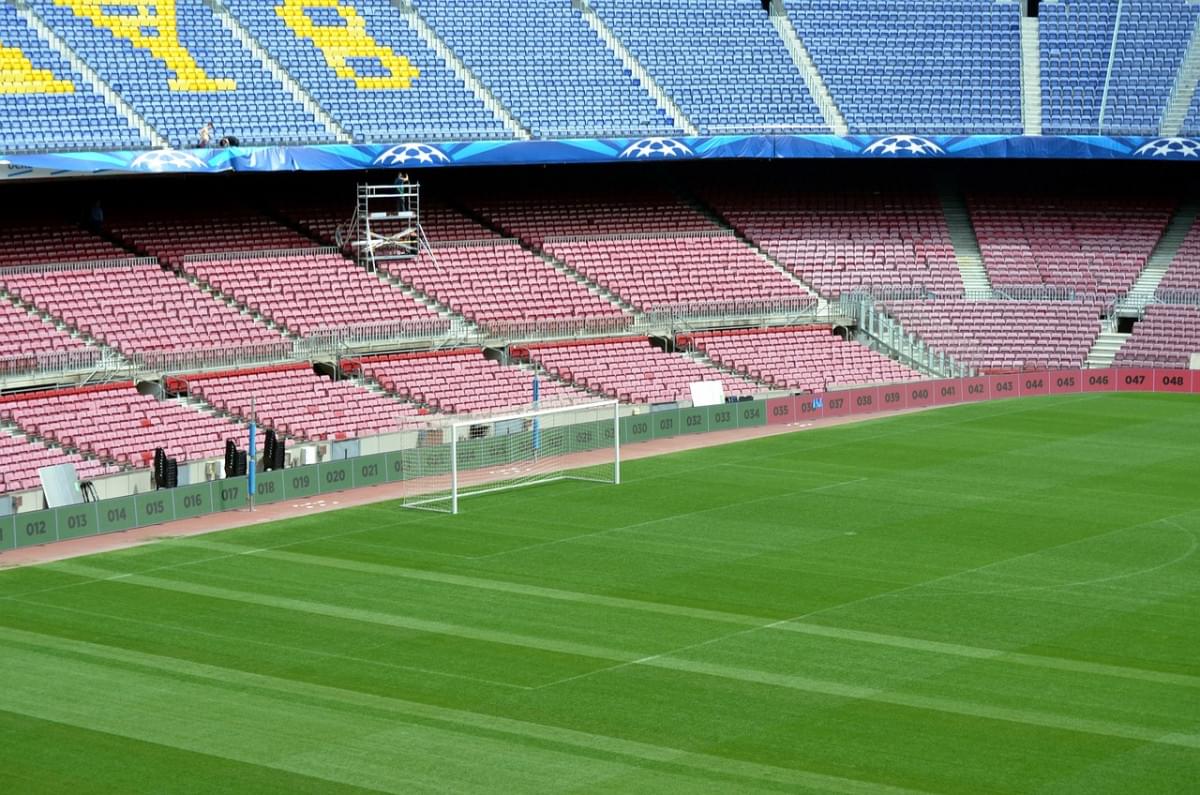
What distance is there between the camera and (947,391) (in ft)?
192

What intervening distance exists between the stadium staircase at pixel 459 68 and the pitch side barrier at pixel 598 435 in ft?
47.2

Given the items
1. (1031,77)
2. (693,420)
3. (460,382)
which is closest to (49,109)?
(460,382)

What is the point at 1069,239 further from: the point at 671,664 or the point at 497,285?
the point at 671,664

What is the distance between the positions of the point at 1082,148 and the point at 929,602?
37.5 metres

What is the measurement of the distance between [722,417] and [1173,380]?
17.2 m

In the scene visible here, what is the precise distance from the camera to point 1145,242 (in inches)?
2685

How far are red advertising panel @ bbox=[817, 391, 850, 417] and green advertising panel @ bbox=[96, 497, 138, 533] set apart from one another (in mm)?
23653

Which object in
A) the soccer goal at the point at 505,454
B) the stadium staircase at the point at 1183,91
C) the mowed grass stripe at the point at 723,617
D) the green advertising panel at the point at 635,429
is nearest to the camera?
the mowed grass stripe at the point at 723,617

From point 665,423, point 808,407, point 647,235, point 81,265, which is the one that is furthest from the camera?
point 647,235

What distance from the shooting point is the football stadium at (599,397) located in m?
25.0

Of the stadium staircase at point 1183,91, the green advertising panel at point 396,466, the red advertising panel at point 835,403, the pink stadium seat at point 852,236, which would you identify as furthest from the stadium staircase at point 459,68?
the stadium staircase at point 1183,91

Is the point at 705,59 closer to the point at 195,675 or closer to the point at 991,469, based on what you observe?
the point at 991,469

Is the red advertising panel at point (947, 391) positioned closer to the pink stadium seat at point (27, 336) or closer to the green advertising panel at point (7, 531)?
the pink stadium seat at point (27, 336)

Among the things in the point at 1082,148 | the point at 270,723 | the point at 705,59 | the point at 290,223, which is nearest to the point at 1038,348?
the point at 1082,148
